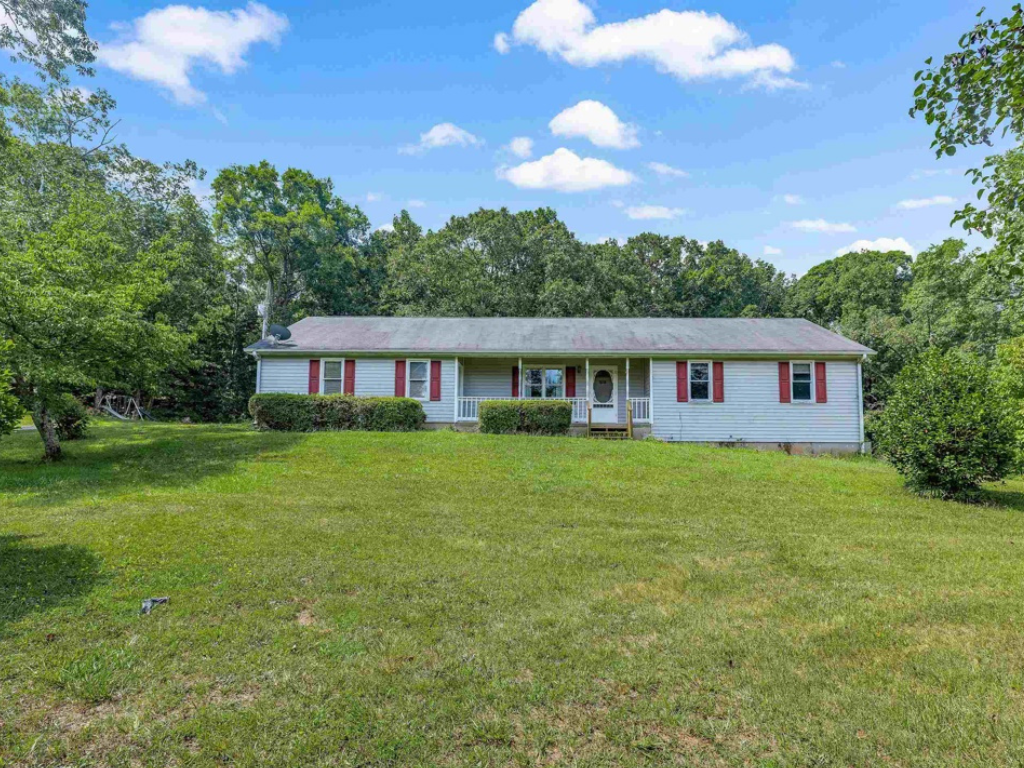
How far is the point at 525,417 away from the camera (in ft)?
46.7

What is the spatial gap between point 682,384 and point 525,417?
504cm

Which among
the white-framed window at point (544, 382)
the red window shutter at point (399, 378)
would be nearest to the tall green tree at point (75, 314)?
the red window shutter at point (399, 378)

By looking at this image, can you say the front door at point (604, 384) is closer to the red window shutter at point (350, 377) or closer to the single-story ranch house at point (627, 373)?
the single-story ranch house at point (627, 373)

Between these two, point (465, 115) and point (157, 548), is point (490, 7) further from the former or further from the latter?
point (157, 548)

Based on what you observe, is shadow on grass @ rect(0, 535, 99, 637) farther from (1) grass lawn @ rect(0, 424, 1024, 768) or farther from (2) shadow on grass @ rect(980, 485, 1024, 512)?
(2) shadow on grass @ rect(980, 485, 1024, 512)

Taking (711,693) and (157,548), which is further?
(157,548)

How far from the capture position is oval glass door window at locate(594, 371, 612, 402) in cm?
1716

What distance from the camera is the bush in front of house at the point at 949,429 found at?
808cm

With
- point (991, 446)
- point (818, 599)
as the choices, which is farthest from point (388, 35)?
point (991, 446)

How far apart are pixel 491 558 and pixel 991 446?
8.12m

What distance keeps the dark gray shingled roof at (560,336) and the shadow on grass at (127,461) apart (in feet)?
13.3

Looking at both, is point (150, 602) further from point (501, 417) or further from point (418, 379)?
point (418, 379)

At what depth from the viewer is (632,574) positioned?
4715 mm

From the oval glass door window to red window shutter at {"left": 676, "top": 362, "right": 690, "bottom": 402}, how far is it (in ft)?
7.38
